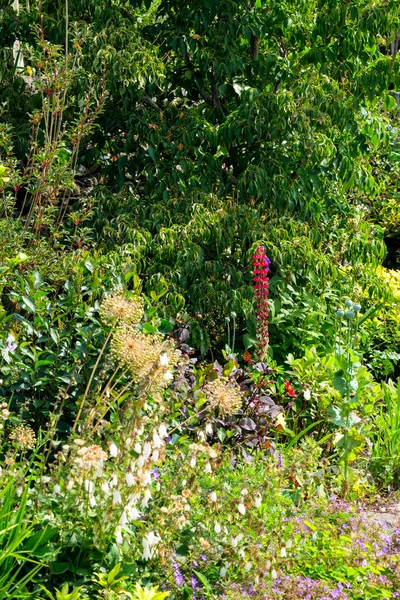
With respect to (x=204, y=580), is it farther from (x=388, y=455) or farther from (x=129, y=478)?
(x=388, y=455)

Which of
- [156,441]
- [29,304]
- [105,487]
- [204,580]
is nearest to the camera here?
[105,487]

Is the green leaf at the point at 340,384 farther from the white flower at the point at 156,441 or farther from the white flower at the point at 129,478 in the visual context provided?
the white flower at the point at 129,478

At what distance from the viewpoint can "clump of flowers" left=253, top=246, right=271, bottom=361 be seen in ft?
17.1

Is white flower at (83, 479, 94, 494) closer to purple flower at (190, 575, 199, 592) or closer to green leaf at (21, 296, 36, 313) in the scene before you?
purple flower at (190, 575, 199, 592)

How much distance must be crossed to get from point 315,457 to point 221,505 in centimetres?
111

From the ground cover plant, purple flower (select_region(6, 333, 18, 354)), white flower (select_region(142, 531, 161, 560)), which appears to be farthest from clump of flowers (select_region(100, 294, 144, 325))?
white flower (select_region(142, 531, 161, 560))

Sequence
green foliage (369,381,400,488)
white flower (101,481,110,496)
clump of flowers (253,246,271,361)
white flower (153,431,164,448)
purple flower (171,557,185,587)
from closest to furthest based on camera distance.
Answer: white flower (101,481,110,496) → white flower (153,431,164,448) → purple flower (171,557,185,587) → green foliage (369,381,400,488) → clump of flowers (253,246,271,361)

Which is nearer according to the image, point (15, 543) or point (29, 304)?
Answer: point (15, 543)

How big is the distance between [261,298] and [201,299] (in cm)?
37

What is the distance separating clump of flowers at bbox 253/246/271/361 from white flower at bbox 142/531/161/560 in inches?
96.4

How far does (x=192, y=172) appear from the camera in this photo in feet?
19.0

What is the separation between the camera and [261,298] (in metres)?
5.25

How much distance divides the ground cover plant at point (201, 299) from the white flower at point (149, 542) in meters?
0.01

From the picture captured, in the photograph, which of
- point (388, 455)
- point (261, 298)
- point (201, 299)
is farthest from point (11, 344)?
point (388, 455)
